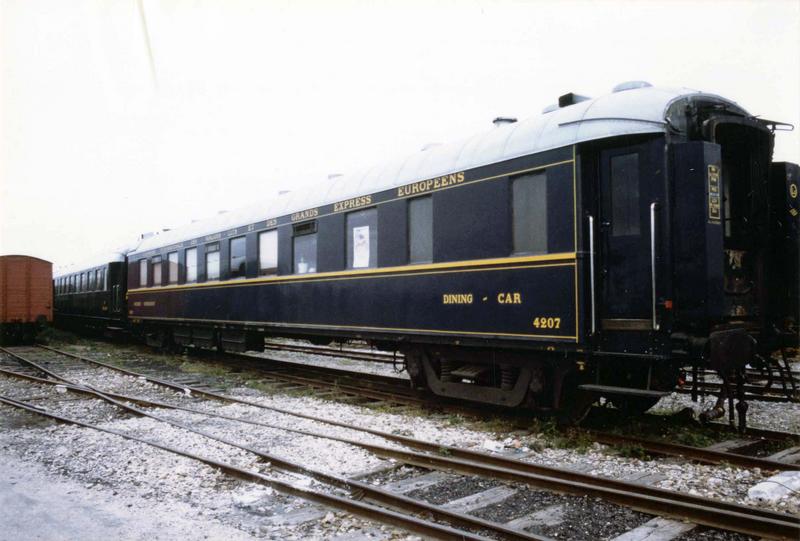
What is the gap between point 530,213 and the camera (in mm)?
6613

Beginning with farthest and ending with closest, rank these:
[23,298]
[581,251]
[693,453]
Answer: [23,298] < [581,251] < [693,453]

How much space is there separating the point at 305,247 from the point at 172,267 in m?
7.12

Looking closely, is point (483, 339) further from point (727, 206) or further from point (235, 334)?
point (235, 334)

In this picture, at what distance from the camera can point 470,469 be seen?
520 cm

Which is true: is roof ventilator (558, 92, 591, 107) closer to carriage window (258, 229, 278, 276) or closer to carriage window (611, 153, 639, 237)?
carriage window (611, 153, 639, 237)

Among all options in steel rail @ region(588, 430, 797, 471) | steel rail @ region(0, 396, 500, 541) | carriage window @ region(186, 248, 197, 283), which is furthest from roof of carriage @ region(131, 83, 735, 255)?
carriage window @ region(186, 248, 197, 283)

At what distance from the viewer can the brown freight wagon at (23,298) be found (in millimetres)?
21438

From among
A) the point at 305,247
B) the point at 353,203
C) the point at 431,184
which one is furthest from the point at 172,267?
the point at 431,184

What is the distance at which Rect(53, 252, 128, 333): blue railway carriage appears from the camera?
2027cm

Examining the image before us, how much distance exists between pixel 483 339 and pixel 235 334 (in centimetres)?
741

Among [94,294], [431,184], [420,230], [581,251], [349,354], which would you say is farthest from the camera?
[94,294]

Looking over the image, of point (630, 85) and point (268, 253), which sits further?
point (268, 253)

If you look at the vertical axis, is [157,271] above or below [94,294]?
above

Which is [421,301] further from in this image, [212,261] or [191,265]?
[191,265]
